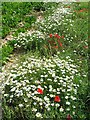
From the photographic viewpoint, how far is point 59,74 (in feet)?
17.8

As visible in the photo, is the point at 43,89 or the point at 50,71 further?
the point at 50,71

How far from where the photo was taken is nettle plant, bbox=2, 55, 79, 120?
467 centimetres

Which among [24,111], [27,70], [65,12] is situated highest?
[65,12]

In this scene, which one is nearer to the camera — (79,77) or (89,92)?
(89,92)

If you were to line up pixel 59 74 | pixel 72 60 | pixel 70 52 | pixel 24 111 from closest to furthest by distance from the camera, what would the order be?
pixel 24 111, pixel 59 74, pixel 72 60, pixel 70 52

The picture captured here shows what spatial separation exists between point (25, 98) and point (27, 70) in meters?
0.85

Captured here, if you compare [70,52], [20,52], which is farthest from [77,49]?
[20,52]

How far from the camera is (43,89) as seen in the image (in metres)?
4.98

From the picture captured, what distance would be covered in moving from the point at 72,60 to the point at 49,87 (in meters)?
1.24

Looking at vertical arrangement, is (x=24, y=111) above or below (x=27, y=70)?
below

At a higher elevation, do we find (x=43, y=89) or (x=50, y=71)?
(x=50, y=71)

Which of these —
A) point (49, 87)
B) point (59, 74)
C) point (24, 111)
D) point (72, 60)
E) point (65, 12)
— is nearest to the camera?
point (24, 111)

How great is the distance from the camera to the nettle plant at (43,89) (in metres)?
4.67

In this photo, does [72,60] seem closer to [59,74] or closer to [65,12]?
[59,74]
